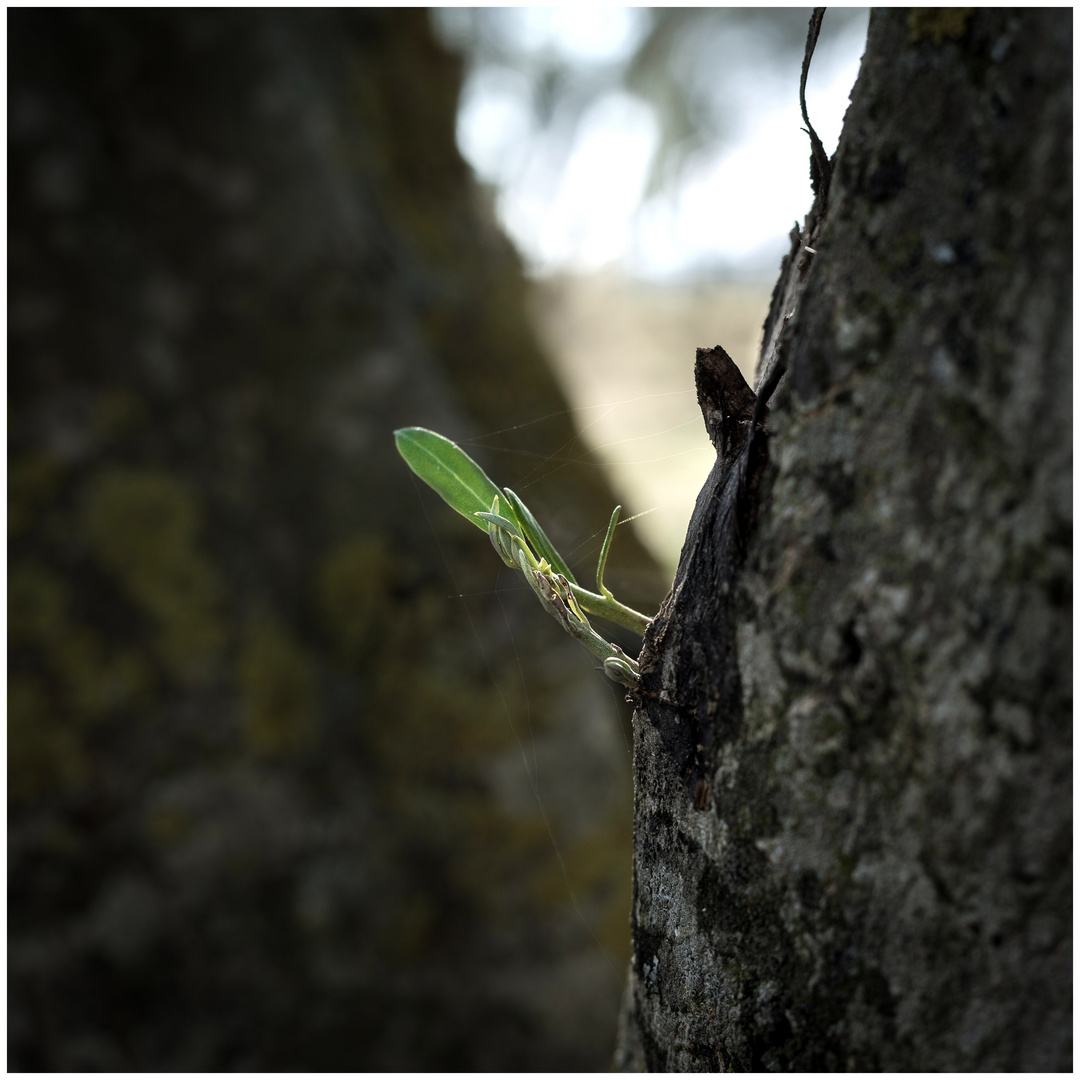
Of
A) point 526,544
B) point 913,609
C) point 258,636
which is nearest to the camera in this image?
point 913,609

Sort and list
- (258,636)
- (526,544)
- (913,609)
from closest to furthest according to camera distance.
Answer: (913,609)
(526,544)
(258,636)

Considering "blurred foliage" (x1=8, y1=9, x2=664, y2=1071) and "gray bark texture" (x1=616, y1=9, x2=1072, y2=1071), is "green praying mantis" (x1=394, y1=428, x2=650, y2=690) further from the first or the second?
"blurred foliage" (x1=8, y1=9, x2=664, y2=1071)

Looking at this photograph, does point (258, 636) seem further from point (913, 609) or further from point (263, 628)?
point (913, 609)

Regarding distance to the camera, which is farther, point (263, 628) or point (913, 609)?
point (263, 628)

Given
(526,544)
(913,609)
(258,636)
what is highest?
(258,636)

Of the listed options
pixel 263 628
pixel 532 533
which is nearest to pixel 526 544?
pixel 532 533

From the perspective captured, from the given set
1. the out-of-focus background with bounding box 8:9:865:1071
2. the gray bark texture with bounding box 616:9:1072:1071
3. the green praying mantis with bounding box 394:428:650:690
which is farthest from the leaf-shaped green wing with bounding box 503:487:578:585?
the out-of-focus background with bounding box 8:9:865:1071

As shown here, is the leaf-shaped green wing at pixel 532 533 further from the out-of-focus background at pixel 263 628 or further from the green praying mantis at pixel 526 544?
the out-of-focus background at pixel 263 628

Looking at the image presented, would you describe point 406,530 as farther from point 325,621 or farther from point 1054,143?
point 1054,143

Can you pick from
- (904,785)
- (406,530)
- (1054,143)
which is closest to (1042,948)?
(904,785)

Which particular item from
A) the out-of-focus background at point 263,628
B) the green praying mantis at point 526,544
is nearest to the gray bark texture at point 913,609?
the green praying mantis at point 526,544
